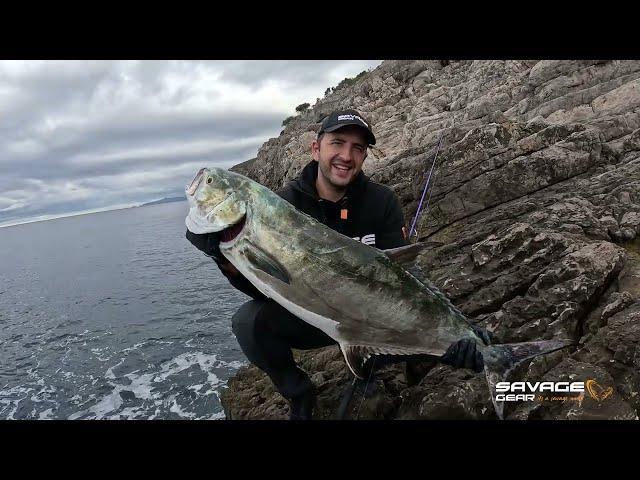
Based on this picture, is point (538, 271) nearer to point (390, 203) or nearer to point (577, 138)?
point (390, 203)

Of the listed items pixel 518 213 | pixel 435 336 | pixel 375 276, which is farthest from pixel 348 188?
pixel 518 213

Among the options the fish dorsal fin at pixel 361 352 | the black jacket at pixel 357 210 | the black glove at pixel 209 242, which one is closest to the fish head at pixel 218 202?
the black glove at pixel 209 242

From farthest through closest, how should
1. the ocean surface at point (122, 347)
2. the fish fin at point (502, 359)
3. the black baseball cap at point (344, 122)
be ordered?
1. the ocean surface at point (122, 347)
2. the black baseball cap at point (344, 122)
3. the fish fin at point (502, 359)

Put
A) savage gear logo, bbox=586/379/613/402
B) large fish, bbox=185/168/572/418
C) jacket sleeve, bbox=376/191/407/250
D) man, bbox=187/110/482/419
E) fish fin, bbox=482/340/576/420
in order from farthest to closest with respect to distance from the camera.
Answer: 1. jacket sleeve, bbox=376/191/407/250
2. man, bbox=187/110/482/419
3. large fish, bbox=185/168/572/418
4. savage gear logo, bbox=586/379/613/402
5. fish fin, bbox=482/340/576/420

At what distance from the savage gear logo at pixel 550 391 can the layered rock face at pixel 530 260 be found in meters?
0.03

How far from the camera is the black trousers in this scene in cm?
448

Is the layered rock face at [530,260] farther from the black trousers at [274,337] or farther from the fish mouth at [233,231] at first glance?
the fish mouth at [233,231]

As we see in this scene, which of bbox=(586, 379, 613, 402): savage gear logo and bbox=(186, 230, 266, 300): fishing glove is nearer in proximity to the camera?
bbox=(586, 379, 613, 402): savage gear logo

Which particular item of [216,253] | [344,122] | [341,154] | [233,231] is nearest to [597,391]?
[341,154]


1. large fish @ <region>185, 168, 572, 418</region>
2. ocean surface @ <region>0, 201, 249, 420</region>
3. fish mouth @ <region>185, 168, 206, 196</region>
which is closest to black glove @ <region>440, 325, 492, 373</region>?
large fish @ <region>185, 168, 572, 418</region>

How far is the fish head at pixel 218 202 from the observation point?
12.5ft

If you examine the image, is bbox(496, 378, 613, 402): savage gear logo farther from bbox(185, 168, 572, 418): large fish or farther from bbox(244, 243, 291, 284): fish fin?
bbox(244, 243, 291, 284): fish fin

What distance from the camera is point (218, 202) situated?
384cm

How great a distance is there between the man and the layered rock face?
898 mm
